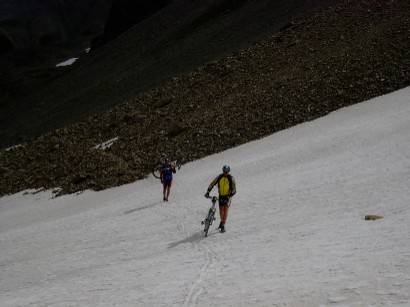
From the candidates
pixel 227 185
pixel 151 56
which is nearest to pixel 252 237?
Result: pixel 227 185

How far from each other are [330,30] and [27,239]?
41.0 meters

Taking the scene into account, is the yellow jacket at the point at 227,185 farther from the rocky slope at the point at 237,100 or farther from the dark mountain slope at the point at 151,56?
the dark mountain slope at the point at 151,56

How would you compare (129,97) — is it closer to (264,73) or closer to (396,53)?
(264,73)

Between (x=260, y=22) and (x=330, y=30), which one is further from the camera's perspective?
(x=260, y=22)

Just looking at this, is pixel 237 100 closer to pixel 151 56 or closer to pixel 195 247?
pixel 195 247

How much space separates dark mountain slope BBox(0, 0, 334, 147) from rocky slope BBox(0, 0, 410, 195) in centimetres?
564

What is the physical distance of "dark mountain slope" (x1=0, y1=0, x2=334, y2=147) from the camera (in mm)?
58844

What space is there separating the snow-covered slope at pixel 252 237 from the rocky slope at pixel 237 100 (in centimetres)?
516

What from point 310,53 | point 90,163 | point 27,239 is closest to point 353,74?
point 310,53

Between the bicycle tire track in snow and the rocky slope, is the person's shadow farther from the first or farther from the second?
the rocky slope

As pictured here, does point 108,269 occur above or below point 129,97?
below

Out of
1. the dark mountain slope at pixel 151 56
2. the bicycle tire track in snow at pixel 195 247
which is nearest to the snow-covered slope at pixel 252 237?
the bicycle tire track in snow at pixel 195 247

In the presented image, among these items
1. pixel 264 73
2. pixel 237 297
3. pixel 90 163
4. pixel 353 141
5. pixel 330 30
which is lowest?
pixel 237 297

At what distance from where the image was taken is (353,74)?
122 ft
